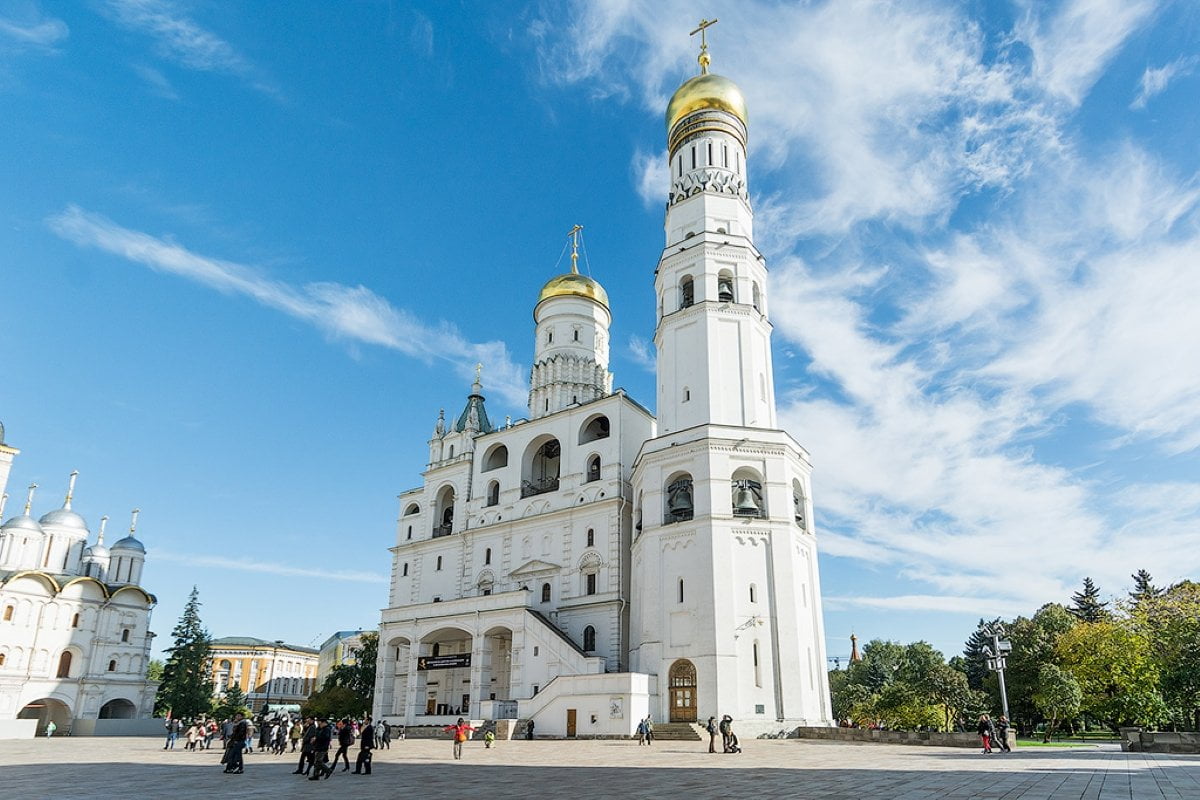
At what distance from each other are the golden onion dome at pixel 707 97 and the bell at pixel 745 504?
66.5ft

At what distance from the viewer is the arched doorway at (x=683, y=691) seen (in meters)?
29.2

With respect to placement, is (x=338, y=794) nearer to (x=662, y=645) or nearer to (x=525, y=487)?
(x=662, y=645)

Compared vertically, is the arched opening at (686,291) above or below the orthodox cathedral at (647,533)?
above

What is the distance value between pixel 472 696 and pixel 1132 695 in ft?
99.0

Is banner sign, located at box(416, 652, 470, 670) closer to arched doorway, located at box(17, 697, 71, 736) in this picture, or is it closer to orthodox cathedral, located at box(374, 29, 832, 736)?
orthodox cathedral, located at box(374, 29, 832, 736)

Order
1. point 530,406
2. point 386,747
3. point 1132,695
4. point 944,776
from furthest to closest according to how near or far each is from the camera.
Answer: point 530,406, point 1132,695, point 386,747, point 944,776

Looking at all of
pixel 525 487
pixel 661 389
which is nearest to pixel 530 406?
pixel 525 487

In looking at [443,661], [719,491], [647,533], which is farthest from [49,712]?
[719,491]

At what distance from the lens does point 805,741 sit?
1041 inches

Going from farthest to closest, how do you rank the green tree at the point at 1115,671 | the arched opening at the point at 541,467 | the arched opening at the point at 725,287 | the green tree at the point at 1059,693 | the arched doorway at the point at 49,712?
the arched doorway at the point at 49,712
the arched opening at the point at 541,467
the green tree at the point at 1059,693
the arched opening at the point at 725,287
the green tree at the point at 1115,671

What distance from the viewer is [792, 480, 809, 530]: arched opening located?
110ft

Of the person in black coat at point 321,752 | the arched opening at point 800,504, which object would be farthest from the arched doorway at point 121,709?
the arched opening at point 800,504

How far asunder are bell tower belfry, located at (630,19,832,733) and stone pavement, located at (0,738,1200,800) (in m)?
6.79

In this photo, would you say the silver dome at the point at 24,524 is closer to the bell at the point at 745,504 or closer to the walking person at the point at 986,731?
the bell at the point at 745,504
